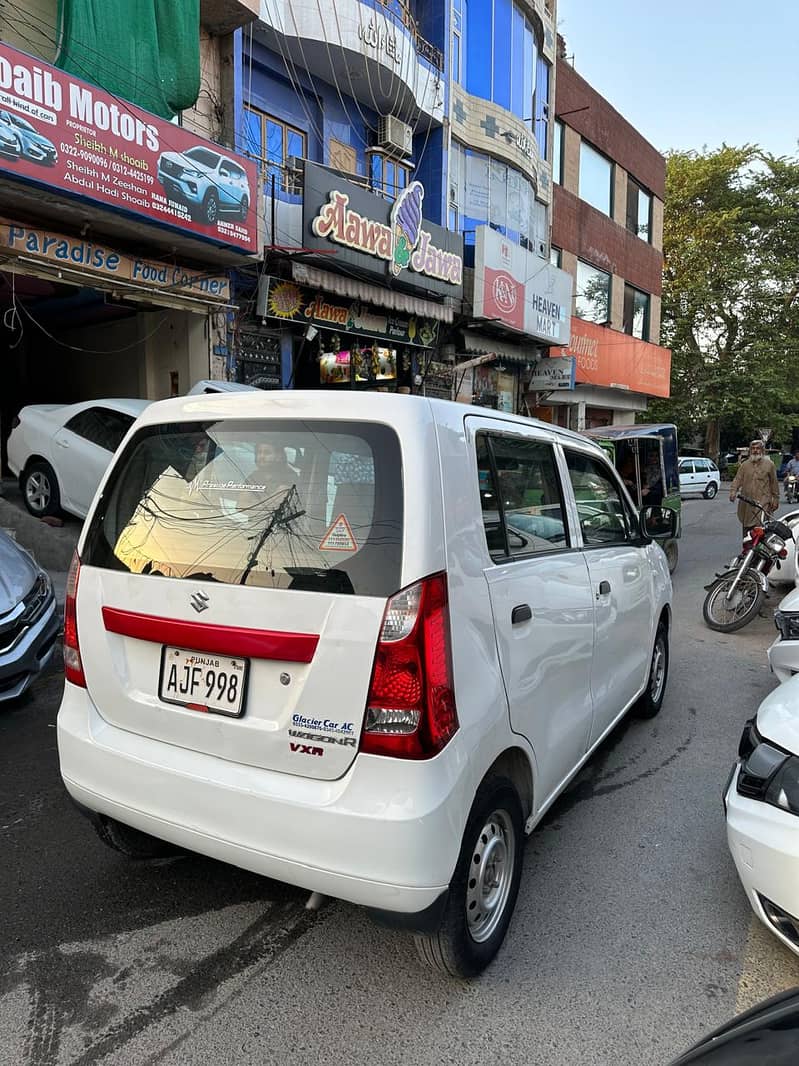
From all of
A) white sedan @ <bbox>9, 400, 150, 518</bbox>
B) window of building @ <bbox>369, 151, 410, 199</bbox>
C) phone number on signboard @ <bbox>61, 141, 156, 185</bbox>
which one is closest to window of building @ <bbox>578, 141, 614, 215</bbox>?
window of building @ <bbox>369, 151, 410, 199</bbox>

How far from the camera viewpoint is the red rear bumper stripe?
213cm

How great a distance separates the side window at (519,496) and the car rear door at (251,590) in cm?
51

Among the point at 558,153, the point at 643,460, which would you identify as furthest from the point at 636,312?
the point at 643,460

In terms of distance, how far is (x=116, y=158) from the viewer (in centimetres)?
805

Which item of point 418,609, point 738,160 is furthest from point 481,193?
point 738,160

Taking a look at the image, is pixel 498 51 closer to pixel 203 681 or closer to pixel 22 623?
pixel 22 623

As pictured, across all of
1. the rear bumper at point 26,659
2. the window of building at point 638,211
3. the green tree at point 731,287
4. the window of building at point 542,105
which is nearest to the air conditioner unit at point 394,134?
the window of building at point 542,105

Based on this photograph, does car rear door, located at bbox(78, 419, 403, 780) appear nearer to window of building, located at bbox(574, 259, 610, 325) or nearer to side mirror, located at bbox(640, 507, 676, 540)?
side mirror, located at bbox(640, 507, 676, 540)

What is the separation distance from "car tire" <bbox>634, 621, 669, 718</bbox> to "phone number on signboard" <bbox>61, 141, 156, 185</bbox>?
7587mm

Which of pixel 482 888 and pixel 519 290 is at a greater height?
pixel 519 290

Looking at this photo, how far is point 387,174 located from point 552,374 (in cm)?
707

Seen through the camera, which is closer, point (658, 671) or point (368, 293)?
point (658, 671)

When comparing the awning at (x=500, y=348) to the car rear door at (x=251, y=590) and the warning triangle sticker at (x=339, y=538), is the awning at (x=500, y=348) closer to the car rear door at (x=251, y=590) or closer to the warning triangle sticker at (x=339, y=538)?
the car rear door at (x=251, y=590)

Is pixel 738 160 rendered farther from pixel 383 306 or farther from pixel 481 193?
pixel 383 306
